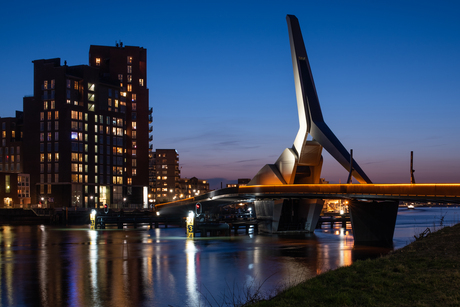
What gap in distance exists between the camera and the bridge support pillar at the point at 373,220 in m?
57.8

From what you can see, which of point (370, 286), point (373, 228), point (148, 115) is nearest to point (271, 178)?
point (373, 228)

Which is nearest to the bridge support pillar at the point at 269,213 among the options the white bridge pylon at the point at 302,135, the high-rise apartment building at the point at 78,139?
the white bridge pylon at the point at 302,135

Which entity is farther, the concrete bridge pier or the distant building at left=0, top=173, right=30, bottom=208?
the distant building at left=0, top=173, right=30, bottom=208

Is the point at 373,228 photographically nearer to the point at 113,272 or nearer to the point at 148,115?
the point at 113,272

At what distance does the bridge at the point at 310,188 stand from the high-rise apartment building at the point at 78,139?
177 ft

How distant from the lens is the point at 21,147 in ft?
470

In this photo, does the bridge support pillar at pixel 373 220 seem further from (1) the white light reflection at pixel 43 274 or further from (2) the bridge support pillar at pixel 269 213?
(1) the white light reflection at pixel 43 274

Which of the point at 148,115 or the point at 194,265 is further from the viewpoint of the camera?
the point at 148,115

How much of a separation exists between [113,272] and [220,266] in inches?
302

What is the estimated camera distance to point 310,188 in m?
62.5

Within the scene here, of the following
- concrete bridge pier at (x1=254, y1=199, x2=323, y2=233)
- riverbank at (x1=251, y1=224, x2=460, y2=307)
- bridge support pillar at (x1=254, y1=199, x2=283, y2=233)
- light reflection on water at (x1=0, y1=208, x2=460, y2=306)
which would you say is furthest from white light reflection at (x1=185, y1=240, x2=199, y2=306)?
concrete bridge pier at (x1=254, y1=199, x2=323, y2=233)

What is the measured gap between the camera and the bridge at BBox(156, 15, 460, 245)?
51.3m

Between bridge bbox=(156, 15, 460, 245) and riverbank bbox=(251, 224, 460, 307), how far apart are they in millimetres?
23424

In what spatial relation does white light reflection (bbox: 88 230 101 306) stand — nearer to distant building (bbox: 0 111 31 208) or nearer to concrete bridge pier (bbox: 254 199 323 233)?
concrete bridge pier (bbox: 254 199 323 233)
